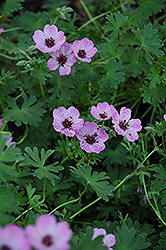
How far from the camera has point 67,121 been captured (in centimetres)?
157

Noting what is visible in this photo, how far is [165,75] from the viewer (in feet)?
6.26

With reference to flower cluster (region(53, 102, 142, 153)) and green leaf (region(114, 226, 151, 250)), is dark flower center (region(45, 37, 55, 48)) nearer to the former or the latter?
flower cluster (region(53, 102, 142, 153))

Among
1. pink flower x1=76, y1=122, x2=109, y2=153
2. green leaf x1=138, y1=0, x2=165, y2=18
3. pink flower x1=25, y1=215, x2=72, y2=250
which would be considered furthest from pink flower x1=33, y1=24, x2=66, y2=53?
pink flower x1=25, y1=215, x2=72, y2=250

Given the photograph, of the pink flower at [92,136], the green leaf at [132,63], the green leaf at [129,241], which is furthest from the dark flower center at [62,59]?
the green leaf at [129,241]

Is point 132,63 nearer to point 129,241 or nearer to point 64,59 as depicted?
point 64,59

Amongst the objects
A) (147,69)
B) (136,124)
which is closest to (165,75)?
(147,69)

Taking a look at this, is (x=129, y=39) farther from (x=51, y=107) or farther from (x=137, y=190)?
(x=137, y=190)

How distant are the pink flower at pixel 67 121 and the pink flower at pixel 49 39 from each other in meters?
0.36

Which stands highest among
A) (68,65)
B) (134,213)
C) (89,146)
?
(68,65)

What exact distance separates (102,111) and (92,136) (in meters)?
0.15

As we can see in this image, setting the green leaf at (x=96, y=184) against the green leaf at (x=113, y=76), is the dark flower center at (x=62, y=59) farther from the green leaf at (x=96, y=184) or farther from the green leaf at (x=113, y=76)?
the green leaf at (x=96, y=184)

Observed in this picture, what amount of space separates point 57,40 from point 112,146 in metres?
0.85

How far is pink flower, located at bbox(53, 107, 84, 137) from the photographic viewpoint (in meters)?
1.53

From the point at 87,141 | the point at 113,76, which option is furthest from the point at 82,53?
the point at 87,141
